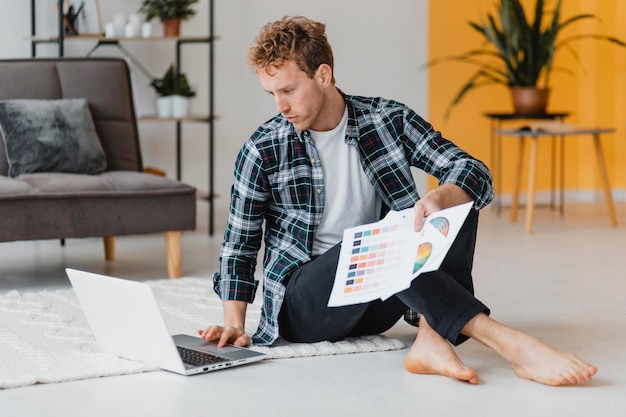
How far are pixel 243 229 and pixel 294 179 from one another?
0.55 feet

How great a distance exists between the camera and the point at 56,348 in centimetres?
252

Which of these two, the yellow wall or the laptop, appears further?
the yellow wall

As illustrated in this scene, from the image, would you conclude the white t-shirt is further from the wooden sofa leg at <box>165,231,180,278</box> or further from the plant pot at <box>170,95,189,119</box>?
the plant pot at <box>170,95,189,119</box>

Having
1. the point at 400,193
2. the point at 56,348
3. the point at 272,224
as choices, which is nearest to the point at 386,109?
the point at 400,193

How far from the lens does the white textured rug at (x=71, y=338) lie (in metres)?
2.29

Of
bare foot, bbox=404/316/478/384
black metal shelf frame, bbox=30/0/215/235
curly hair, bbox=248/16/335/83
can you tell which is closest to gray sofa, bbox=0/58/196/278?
black metal shelf frame, bbox=30/0/215/235

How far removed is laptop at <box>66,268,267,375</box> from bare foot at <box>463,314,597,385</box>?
53 cm

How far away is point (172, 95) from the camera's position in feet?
15.9

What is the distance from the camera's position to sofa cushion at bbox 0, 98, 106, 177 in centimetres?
376

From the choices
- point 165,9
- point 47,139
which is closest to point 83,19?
point 165,9

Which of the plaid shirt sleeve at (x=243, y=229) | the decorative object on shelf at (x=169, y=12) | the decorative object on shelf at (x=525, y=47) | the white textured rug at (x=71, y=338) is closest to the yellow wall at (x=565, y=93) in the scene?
the decorative object on shelf at (x=525, y=47)

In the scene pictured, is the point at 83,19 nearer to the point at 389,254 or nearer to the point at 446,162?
the point at 446,162

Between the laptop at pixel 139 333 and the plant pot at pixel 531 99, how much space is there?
3.52m

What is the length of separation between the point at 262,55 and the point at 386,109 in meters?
0.39
